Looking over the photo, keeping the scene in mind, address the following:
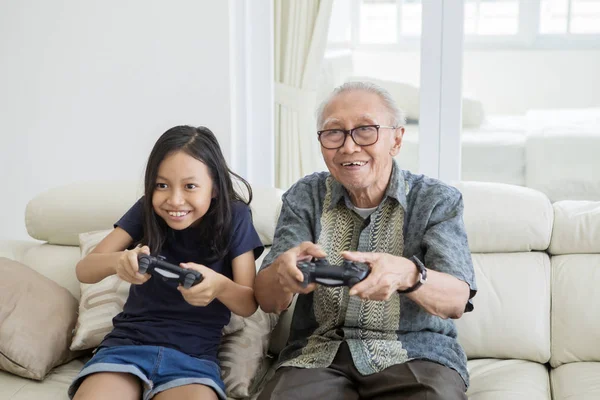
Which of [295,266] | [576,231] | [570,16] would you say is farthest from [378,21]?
[295,266]

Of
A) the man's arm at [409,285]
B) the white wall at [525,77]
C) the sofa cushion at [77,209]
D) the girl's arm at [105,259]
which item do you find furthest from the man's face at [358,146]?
the white wall at [525,77]

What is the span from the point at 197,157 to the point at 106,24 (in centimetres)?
143

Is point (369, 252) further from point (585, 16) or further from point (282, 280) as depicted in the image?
point (585, 16)

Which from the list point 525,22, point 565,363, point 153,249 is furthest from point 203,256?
point 525,22

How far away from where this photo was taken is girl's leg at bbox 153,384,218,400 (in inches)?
76.4

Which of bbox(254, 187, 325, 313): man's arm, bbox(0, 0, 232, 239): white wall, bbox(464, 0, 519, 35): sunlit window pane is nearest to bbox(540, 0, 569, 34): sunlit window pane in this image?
bbox(464, 0, 519, 35): sunlit window pane

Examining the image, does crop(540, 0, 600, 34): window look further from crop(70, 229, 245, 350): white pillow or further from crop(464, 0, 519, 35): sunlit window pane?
crop(70, 229, 245, 350): white pillow

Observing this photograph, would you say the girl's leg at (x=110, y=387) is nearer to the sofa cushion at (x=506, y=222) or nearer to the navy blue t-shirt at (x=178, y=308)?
the navy blue t-shirt at (x=178, y=308)

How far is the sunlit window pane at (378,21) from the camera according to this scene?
3.23 m

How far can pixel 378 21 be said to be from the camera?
3262mm

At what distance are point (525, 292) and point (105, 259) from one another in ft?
3.95

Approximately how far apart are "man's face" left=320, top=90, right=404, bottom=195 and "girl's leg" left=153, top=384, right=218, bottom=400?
620 millimetres

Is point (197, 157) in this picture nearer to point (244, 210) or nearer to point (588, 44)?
point (244, 210)

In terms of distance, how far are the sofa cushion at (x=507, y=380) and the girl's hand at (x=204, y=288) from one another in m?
0.72
